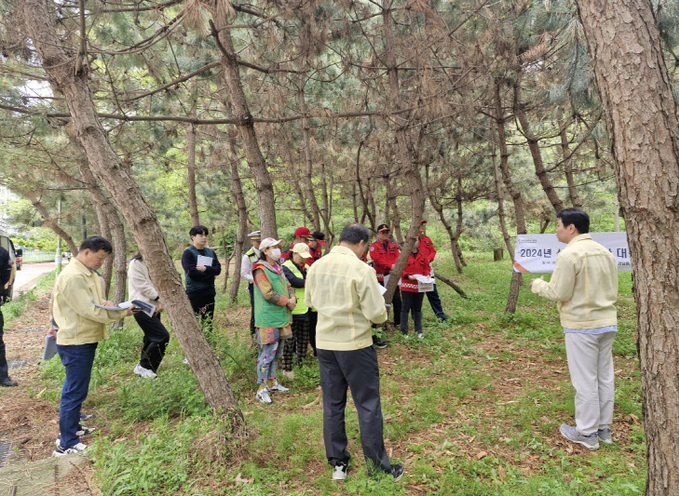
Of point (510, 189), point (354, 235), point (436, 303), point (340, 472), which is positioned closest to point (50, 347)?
point (340, 472)

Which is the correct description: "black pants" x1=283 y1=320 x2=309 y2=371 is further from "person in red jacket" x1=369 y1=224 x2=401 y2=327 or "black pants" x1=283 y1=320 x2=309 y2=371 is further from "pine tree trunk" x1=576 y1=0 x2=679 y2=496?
"pine tree trunk" x1=576 y1=0 x2=679 y2=496

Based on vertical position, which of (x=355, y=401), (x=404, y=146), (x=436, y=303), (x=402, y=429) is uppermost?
(x=404, y=146)

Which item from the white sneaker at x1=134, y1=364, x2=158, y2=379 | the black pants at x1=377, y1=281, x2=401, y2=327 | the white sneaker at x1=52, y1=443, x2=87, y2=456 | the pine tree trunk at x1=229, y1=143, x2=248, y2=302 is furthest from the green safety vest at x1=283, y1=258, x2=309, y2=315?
the pine tree trunk at x1=229, y1=143, x2=248, y2=302

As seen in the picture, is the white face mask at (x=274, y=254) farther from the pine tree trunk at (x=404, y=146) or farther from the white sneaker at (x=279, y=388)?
the pine tree trunk at (x=404, y=146)

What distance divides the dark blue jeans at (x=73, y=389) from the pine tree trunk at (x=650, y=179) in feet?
13.8

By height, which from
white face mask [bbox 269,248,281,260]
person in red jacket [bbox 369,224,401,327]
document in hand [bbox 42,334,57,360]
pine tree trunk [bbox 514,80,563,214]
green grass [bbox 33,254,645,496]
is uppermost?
pine tree trunk [bbox 514,80,563,214]

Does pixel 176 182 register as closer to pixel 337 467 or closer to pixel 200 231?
pixel 200 231

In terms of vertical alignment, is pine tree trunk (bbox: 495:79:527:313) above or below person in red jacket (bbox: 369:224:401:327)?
above

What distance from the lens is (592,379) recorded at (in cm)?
328

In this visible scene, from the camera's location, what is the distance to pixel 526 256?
5.41 meters

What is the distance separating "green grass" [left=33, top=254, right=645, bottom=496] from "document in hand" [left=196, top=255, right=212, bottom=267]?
3.88ft

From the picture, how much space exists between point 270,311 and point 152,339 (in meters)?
1.73

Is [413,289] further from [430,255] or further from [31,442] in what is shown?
[31,442]

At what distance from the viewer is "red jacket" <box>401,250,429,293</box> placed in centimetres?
638
